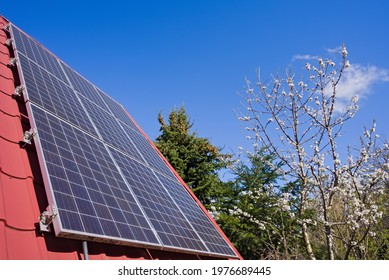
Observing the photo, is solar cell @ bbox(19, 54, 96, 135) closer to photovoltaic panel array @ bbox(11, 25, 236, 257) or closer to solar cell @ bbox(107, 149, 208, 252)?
photovoltaic panel array @ bbox(11, 25, 236, 257)

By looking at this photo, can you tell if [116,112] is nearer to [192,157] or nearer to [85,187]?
[85,187]

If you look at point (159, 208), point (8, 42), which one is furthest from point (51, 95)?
point (159, 208)

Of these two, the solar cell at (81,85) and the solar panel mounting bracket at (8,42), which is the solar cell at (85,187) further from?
the solar cell at (81,85)

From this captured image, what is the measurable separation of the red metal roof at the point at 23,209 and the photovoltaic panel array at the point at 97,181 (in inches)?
9.0

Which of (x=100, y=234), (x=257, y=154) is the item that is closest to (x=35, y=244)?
(x=100, y=234)

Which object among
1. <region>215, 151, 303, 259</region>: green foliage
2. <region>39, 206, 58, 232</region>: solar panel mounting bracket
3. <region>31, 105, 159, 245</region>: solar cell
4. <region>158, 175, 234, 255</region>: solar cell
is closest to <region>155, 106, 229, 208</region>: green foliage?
<region>215, 151, 303, 259</region>: green foliage

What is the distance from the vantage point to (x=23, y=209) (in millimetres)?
2918

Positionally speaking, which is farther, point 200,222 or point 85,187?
point 200,222

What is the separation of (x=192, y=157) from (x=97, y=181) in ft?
51.3

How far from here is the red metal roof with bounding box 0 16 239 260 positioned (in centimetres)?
260

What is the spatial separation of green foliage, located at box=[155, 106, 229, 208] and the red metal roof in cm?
1375
